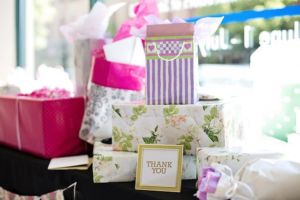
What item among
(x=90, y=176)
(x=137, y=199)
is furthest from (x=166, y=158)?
(x=90, y=176)

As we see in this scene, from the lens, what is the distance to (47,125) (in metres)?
1.58

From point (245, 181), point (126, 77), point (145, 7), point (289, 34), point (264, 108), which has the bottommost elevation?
point (245, 181)

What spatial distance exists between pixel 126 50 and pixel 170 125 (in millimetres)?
477

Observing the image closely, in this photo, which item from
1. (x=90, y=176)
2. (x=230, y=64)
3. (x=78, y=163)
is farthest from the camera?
(x=230, y=64)

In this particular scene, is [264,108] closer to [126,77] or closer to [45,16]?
[126,77]

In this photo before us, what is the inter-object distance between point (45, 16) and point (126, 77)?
2165 mm

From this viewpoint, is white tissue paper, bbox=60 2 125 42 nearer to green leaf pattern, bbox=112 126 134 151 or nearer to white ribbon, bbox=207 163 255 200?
green leaf pattern, bbox=112 126 134 151

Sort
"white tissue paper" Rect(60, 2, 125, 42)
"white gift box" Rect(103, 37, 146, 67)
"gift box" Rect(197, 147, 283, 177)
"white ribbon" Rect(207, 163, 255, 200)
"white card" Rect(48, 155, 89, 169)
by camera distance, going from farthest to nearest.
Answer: "white tissue paper" Rect(60, 2, 125, 42)
"white gift box" Rect(103, 37, 146, 67)
"white card" Rect(48, 155, 89, 169)
"gift box" Rect(197, 147, 283, 177)
"white ribbon" Rect(207, 163, 255, 200)

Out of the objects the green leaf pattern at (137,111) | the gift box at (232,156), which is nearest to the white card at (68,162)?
the green leaf pattern at (137,111)

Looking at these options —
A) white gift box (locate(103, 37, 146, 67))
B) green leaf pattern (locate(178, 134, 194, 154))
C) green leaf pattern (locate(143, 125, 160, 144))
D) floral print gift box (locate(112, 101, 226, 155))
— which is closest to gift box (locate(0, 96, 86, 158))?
white gift box (locate(103, 37, 146, 67))

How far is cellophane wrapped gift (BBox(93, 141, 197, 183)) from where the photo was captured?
4.07 ft

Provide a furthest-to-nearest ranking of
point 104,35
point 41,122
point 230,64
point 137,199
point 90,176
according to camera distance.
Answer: point 230,64 < point 104,35 < point 41,122 < point 90,176 < point 137,199

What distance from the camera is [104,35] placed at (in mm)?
1775

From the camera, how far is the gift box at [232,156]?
1.06 metres
